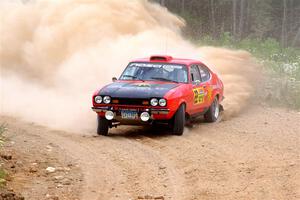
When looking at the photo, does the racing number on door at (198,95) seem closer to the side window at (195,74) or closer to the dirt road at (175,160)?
the side window at (195,74)

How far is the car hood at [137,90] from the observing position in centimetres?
1152

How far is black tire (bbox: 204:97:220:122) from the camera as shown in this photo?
45.0ft

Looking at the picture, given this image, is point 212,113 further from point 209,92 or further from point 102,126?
point 102,126

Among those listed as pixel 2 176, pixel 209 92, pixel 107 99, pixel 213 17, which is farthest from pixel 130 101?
pixel 213 17

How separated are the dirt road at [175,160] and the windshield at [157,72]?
1109 mm

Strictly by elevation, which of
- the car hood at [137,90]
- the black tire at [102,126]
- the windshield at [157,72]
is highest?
the windshield at [157,72]

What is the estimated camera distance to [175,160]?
30.9 ft

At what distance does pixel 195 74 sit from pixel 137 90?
1991mm

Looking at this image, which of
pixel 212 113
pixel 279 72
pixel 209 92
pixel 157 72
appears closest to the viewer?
pixel 157 72

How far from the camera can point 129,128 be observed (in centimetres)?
1283

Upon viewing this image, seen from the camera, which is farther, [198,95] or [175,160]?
[198,95]

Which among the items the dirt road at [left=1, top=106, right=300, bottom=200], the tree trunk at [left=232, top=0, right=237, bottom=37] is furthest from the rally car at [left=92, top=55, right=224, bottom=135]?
the tree trunk at [left=232, top=0, right=237, bottom=37]

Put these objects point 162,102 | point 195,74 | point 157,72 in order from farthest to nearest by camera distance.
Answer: point 195,74
point 157,72
point 162,102

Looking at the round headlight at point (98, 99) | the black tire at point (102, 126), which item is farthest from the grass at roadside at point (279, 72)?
the round headlight at point (98, 99)
